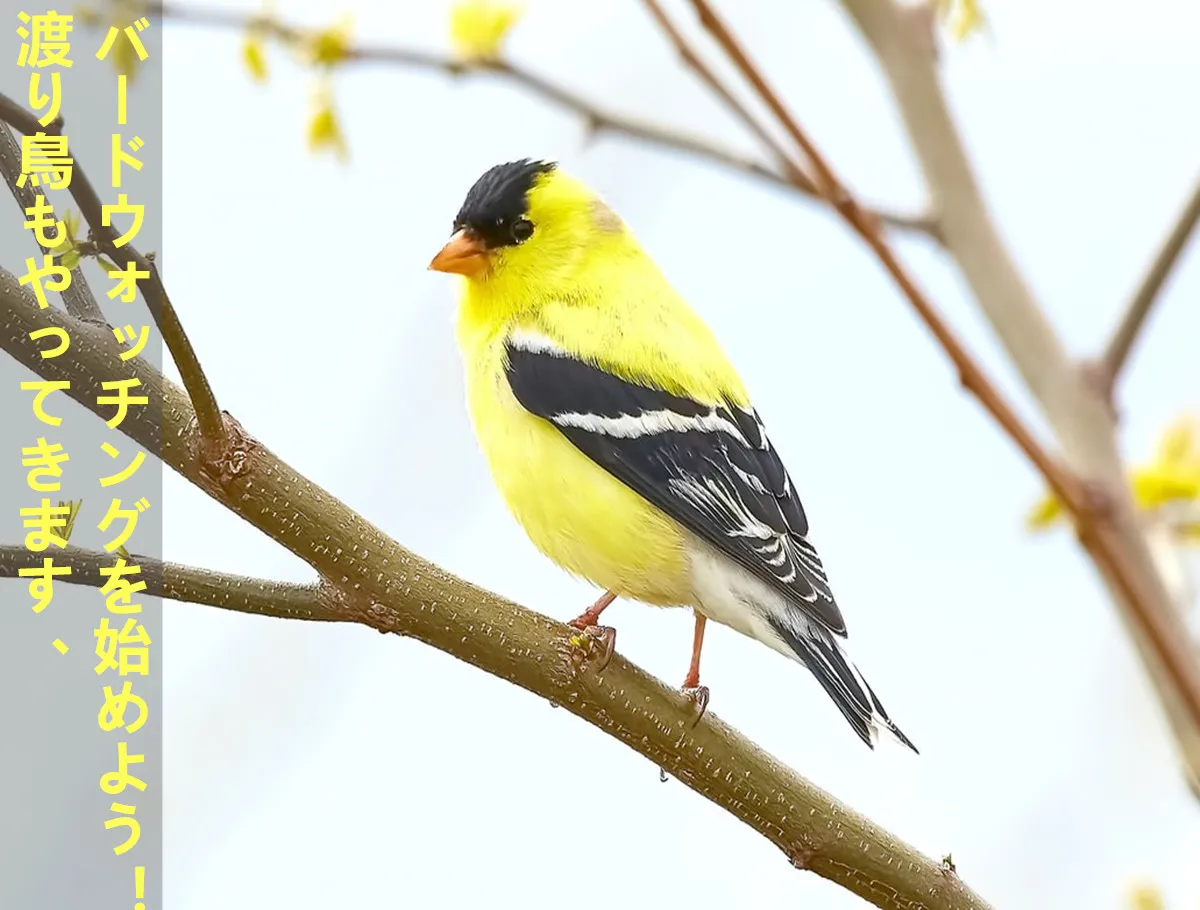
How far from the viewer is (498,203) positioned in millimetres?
2646

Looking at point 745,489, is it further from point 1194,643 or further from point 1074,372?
point 1194,643

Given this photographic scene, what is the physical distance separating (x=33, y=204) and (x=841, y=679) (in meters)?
1.23

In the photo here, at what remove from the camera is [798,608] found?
7.07ft

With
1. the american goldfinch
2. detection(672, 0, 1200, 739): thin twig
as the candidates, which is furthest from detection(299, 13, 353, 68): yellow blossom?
detection(672, 0, 1200, 739): thin twig

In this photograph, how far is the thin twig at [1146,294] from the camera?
1.20 m

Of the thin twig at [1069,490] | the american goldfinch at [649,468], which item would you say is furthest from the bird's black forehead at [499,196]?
the thin twig at [1069,490]

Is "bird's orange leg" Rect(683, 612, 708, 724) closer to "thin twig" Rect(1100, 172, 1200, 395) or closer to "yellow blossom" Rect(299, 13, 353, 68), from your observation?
"thin twig" Rect(1100, 172, 1200, 395)

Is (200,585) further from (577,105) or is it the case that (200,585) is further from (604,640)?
(577,105)

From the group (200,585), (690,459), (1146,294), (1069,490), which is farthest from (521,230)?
(1069,490)

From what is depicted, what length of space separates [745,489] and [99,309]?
1.15 metres

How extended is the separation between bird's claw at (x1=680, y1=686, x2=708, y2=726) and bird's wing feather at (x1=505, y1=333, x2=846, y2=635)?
48 centimetres

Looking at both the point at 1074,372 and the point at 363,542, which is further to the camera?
the point at 363,542

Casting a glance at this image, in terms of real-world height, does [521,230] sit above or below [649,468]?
above

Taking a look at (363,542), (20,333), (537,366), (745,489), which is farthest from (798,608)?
(20,333)
